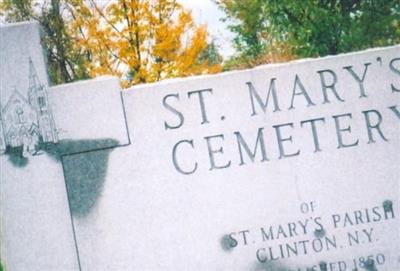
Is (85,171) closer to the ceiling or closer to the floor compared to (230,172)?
closer to the ceiling

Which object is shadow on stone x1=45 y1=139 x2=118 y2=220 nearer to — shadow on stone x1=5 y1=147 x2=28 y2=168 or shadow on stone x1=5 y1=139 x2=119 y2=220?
shadow on stone x1=5 y1=139 x2=119 y2=220

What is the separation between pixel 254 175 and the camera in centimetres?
393

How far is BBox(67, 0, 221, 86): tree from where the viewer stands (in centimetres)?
1083

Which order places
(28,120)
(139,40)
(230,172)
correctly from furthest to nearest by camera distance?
(139,40) → (230,172) → (28,120)

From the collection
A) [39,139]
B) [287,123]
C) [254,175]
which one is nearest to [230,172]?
[254,175]

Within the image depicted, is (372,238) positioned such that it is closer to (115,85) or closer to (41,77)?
(115,85)

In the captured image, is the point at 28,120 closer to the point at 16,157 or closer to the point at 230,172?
the point at 16,157

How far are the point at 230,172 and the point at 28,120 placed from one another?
1.40 metres

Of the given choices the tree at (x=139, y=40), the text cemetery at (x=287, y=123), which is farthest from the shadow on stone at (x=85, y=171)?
the tree at (x=139, y=40)

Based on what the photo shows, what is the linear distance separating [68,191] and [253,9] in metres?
17.3

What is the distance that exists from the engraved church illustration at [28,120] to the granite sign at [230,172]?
0.16 feet

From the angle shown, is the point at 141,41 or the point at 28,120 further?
the point at 141,41

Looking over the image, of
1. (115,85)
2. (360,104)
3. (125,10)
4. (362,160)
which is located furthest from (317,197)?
(125,10)

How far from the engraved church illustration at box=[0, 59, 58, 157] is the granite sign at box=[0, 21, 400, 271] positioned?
0.05m
